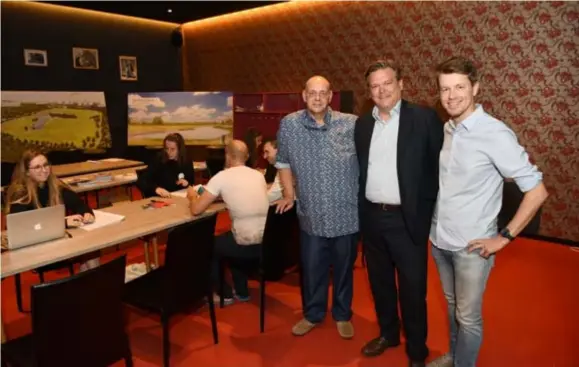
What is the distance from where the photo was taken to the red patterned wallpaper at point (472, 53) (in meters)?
4.39

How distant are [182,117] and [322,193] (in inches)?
204

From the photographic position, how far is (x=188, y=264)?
2.42 m

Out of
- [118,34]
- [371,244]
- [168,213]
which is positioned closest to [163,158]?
[168,213]

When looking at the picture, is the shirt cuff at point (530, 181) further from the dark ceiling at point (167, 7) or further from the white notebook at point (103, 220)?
the dark ceiling at point (167, 7)

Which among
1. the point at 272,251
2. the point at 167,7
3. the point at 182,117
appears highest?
the point at 167,7

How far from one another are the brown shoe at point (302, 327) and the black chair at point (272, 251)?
8.9 inches

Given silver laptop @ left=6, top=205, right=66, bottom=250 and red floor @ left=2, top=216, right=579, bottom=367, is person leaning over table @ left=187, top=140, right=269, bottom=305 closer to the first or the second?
red floor @ left=2, top=216, right=579, bottom=367

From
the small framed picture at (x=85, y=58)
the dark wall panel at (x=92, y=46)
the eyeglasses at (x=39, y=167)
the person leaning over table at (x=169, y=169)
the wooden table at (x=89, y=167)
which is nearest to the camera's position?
the eyeglasses at (x=39, y=167)

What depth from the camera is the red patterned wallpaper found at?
4.39 meters

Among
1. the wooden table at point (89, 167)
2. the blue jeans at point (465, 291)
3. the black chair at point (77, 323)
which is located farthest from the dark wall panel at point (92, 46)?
the blue jeans at point (465, 291)

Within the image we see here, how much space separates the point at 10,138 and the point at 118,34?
2.68 m

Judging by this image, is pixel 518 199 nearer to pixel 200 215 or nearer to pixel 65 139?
pixel 200 215

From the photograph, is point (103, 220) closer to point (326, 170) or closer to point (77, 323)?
point (77, 323)

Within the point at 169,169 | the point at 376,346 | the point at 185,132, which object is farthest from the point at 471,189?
the point at 185,132
